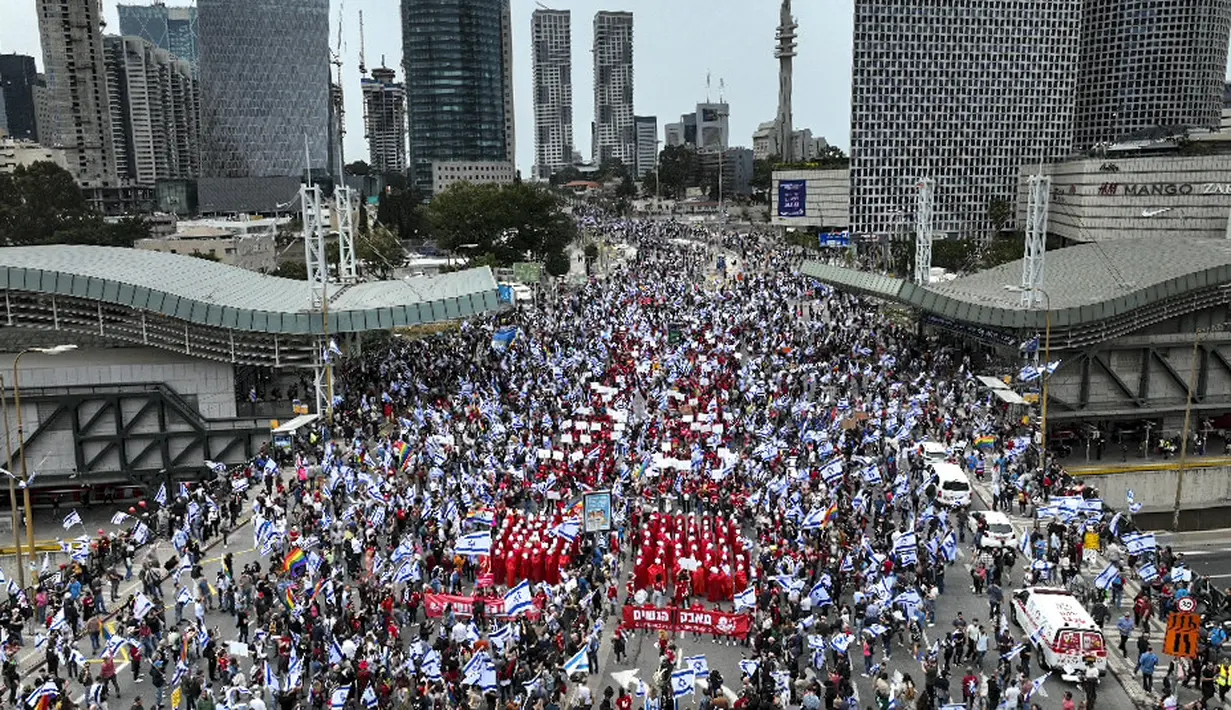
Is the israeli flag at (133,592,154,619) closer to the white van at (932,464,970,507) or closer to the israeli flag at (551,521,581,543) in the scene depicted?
the israeli flag at (551,521,581,543)

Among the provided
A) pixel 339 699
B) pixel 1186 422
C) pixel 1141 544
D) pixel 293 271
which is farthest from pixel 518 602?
pixel 293 271

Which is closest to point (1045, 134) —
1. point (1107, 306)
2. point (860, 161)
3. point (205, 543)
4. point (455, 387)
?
point (860, 161)

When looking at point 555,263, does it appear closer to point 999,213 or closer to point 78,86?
point 999,213

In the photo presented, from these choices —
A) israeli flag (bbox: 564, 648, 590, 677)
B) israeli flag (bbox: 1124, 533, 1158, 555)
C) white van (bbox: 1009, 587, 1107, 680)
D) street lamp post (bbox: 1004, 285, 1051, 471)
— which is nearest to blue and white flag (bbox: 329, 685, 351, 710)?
israeli flag (bbox: 564, 648, 590, 677)

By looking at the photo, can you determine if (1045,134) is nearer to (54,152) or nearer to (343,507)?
(343,507)

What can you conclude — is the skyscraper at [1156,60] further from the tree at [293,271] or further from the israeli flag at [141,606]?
the israeli flag at [141,606]
